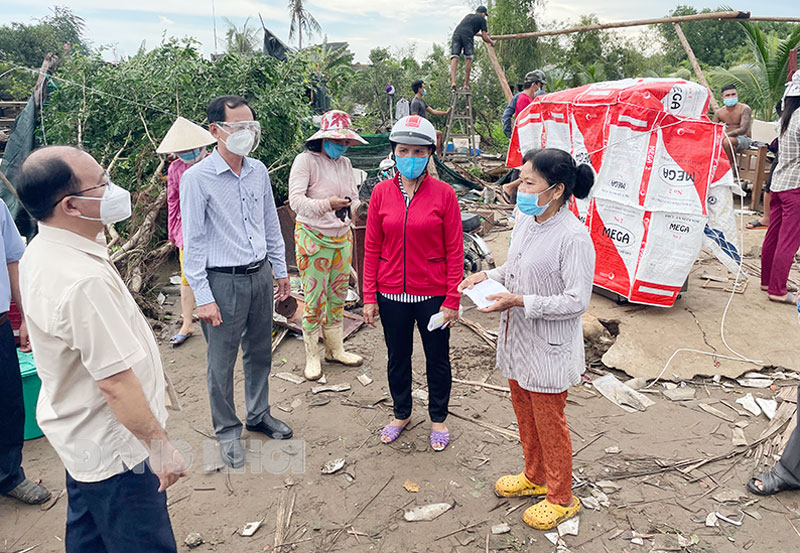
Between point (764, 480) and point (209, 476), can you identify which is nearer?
point (764, 480)

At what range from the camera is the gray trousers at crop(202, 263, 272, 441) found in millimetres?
A: 3467

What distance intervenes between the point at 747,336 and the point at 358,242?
4082 millimetres

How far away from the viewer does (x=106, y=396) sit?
189cm

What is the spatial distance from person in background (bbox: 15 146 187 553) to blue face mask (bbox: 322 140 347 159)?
2533 millimetres

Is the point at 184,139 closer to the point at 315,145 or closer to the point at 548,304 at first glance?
the point at 315,145

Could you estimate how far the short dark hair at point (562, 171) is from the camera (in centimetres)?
273

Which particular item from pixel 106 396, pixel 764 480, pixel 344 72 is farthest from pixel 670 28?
pixel 106 396

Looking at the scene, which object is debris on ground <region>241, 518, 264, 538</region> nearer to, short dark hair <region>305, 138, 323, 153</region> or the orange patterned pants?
the orange patterned pants

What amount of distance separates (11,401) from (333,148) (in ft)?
9.39

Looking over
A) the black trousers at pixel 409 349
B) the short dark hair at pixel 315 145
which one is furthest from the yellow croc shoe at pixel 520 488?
the short dark hair at pixel 315 145

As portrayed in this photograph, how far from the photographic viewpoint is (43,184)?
188 cm

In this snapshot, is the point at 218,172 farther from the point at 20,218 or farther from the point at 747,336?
the point at 20,218

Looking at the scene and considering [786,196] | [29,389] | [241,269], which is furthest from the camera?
[786,196]

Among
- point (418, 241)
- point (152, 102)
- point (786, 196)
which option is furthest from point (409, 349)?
point (152, 102)
